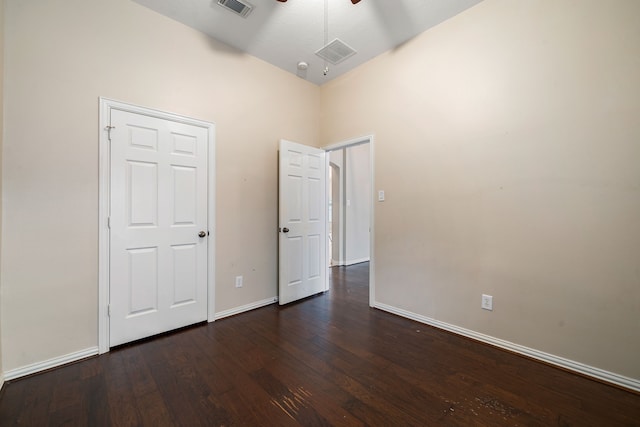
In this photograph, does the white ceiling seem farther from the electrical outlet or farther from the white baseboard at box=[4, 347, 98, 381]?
the white baseboard at box=[4, 347, 98, 381]

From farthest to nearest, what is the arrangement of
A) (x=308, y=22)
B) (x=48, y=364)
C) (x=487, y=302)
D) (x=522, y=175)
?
(x=308, y=22) → (x=487, y=302) → (x=522, y=175) → (x=48, y=364)

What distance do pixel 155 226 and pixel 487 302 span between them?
9.99 feet

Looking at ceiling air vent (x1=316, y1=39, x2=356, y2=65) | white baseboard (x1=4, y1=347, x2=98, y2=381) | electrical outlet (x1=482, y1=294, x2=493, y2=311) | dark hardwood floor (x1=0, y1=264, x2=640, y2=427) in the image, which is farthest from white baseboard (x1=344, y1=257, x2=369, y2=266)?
white baseboard (x1=4, y1=347, x2=98, y2=381)

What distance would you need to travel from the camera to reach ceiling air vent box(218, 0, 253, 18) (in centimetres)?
228

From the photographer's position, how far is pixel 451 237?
2520mm

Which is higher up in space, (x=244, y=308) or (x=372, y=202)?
(x=372, y=202)

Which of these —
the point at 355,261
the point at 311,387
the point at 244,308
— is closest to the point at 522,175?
the point at 311,387

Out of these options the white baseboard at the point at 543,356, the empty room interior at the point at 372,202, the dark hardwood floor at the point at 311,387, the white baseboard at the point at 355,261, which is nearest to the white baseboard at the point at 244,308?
the empty room interior at the point at 372,202

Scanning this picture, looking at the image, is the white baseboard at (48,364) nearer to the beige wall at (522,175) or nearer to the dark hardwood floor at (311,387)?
the dark hardwood floor at (311,387)

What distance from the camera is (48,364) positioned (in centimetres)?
190

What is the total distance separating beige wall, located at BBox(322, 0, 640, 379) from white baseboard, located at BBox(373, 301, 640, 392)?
0.14 ft

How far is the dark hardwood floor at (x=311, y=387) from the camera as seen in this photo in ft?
4.77

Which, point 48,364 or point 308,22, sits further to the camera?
point 308,22

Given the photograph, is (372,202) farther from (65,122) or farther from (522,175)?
(65,122)
